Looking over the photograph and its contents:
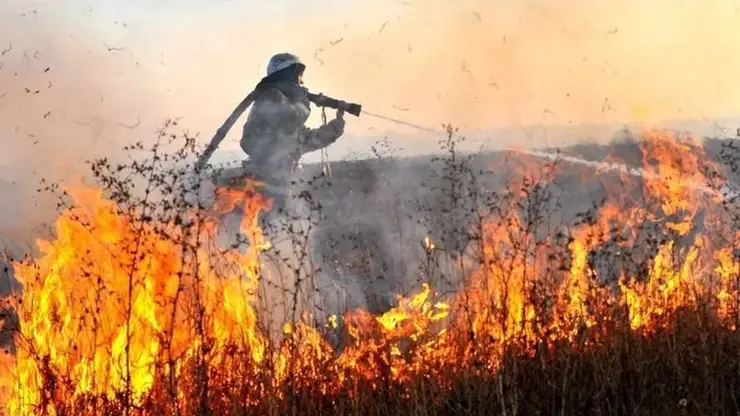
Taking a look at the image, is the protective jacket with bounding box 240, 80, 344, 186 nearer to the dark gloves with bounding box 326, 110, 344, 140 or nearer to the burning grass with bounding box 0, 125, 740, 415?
the dark gloves with bounding box 326, 110, 344, 140

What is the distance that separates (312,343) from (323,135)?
162 inches

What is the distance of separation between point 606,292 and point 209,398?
2353 millimetres

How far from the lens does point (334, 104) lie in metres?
8.03

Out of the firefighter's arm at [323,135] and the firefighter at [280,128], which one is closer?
the firefighter at [280,128]

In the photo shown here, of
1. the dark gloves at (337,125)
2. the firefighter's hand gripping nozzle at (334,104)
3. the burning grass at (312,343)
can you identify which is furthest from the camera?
the dark gloves at (337,125)

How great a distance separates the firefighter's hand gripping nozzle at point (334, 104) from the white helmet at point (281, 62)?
375 millimetres

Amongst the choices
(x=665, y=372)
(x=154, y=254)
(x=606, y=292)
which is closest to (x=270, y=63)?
(x=154, y=254)

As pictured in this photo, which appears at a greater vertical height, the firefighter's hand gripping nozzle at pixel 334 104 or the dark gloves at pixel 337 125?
the firefighter's hand gripping nozzle at pixel 334 104

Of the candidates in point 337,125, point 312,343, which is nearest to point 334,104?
point 337,125

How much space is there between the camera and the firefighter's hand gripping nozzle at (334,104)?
308 inches

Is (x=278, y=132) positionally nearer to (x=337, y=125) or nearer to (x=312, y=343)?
(x=337, y=125)

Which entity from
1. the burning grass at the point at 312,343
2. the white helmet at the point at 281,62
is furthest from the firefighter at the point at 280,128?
the burning grass at the point at 312,343

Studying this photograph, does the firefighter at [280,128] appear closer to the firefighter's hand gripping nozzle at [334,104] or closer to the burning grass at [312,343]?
the firefighter's hand gripping nozzle at [334,104]

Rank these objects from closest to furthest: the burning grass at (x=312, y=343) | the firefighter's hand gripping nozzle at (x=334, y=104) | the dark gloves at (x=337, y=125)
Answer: the burning grass at (x=312, y=343) → the firefighter's hand gripping nozzle at (x=334, y=104) → the dark gloves at (x=337, y=125)
